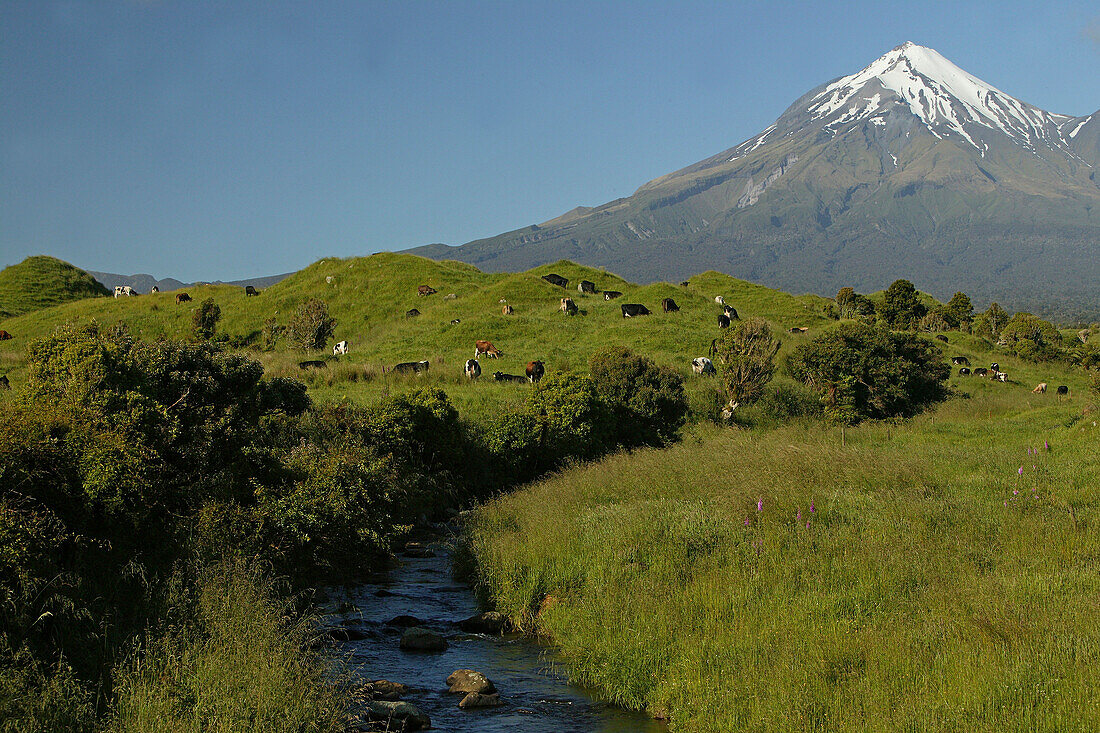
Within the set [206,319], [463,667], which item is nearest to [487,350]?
[206,319]

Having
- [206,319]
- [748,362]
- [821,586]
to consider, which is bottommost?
[821,586]

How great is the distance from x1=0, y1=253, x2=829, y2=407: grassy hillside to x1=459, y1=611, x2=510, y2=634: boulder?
19041mm

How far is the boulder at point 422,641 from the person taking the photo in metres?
14.6

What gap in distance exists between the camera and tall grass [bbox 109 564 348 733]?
8.27 meters

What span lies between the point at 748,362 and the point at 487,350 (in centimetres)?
1449

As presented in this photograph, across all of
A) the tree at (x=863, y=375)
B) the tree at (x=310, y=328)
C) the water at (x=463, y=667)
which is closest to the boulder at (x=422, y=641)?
the water at (x=463, y=667)

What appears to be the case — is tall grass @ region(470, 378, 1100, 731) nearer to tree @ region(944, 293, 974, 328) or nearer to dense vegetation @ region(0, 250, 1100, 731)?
dense vegetation @ region(0, 250, 1100, 731)

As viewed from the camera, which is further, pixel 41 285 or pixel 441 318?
pixel 41 285

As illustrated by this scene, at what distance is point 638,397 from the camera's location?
117 feet

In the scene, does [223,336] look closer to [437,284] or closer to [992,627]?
[437,284]

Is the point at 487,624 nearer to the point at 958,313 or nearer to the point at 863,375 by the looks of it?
the point at 863,375

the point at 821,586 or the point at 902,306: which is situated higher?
the point at 902,306

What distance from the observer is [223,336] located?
55406mm

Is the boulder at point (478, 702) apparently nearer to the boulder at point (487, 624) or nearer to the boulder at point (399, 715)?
the boulder at point (399, 715)
